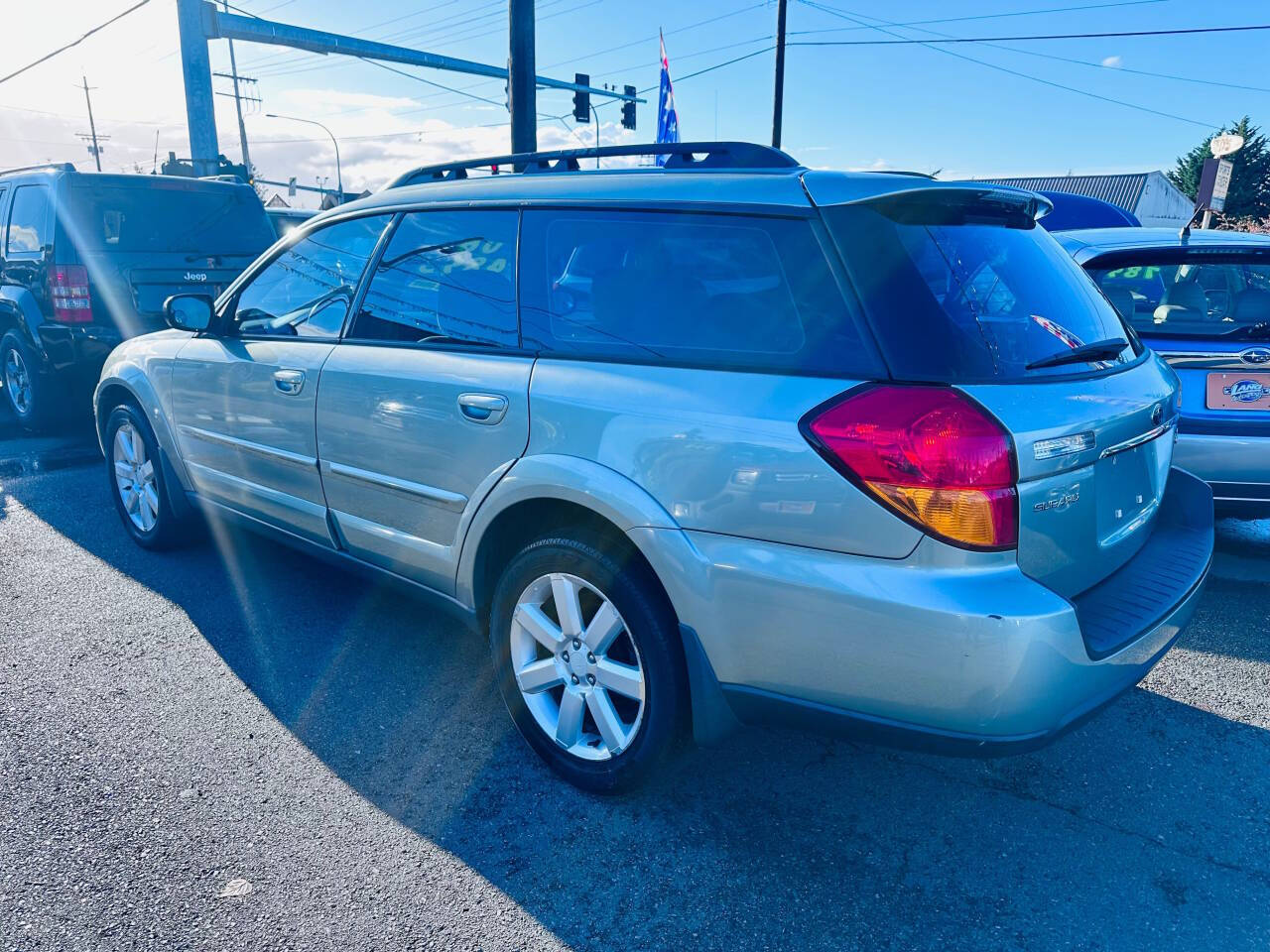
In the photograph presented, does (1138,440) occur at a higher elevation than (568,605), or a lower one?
higher

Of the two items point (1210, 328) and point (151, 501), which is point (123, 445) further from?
point (1210, 328)

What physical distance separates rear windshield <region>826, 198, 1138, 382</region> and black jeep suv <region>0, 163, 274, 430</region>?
20.9 feet

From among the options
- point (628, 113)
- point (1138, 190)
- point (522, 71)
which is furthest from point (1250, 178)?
point (522, 71)

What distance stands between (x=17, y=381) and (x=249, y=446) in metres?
5.40

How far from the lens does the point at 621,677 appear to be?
248 cm

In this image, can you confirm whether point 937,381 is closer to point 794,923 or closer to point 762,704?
point 762,704

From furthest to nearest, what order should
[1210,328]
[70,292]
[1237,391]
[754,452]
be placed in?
[70,292]
[1210,328]
[1237,391]
[754,452]

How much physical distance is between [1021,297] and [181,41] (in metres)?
16.5

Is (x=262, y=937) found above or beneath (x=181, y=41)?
beneath

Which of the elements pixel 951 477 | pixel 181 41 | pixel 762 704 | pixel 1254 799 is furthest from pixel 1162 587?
pixel 181 41

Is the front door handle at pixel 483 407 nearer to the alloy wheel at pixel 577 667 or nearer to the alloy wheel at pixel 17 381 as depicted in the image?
the alloy wheel at pixel 577 667

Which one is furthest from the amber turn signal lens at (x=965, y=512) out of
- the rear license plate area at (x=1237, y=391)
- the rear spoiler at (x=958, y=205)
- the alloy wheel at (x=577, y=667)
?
the rear license plate area at (x=1237, y=391)

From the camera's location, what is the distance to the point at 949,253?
89.0 inches

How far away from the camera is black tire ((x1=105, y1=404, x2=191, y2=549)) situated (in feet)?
14.5
